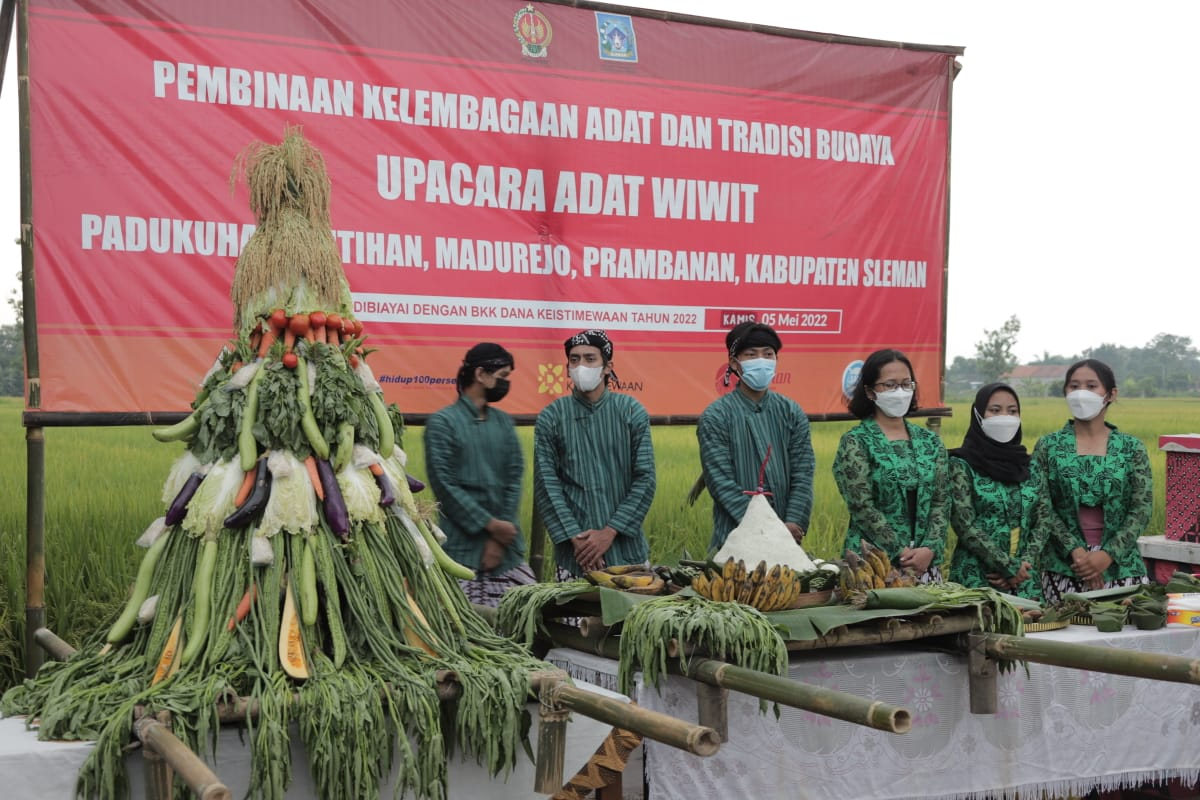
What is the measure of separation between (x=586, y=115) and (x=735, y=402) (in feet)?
5.72

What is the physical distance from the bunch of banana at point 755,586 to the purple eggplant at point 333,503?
1.00 m

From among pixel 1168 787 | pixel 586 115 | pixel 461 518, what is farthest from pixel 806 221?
pixel 1168 787

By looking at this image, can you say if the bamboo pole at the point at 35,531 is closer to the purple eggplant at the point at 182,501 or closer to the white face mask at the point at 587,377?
the white face mask at the point at 587,377

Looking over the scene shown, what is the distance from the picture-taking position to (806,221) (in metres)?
6.34

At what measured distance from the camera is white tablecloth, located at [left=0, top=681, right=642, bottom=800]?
2.50m

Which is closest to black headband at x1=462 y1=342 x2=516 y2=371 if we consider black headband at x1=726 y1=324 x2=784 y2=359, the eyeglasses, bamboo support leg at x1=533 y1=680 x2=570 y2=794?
black headband at x1=726 y1=324 x2=784 y2=359

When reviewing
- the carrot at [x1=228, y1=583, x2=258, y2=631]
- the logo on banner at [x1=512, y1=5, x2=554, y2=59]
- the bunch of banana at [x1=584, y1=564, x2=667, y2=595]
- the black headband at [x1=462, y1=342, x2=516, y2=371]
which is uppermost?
the logo on banner at [x1=512, y1=5, x2=554, y2=59]

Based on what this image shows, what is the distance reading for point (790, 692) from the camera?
2670mm

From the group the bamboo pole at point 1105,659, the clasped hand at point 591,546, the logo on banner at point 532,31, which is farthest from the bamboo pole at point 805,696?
the logo on banner at point 532,31

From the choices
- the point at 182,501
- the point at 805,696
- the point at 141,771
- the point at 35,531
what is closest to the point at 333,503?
the point at 182,501

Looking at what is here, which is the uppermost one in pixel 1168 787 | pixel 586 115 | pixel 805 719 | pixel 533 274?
pixel 586 115

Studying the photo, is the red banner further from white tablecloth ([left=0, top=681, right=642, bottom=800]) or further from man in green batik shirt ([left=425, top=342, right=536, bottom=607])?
white tablecloth ([left=0, top=681, right=642, bottom=800])

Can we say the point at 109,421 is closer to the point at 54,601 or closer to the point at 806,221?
the point at 54,601

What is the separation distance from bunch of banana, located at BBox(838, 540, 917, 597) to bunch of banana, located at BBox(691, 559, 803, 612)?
153 mm
